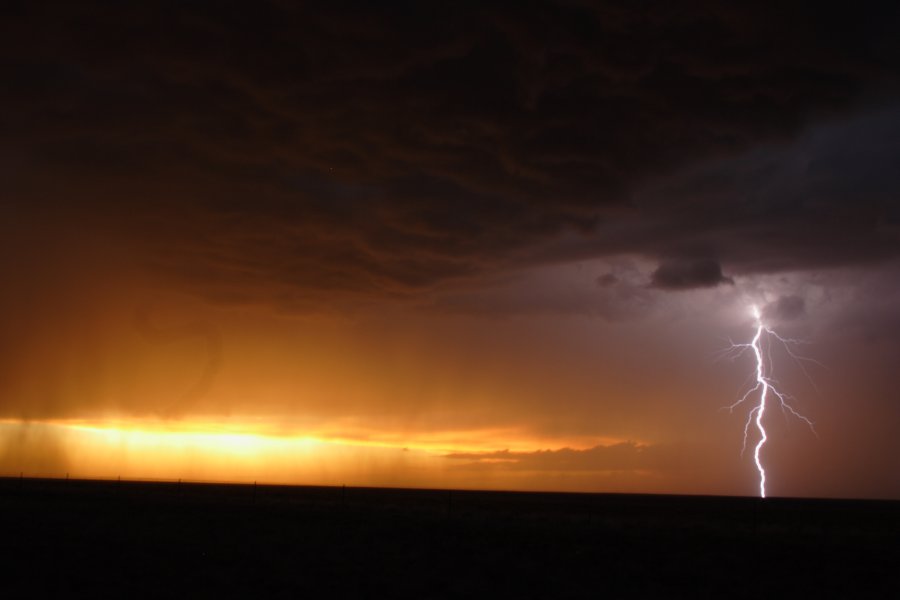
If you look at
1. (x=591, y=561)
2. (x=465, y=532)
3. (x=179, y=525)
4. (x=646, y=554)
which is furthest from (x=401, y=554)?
(x=179, y=525)

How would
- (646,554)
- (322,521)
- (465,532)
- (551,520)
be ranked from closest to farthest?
(646,554) → (465,532) → (322,521) → (551,520)

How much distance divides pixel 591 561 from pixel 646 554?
2.43 meters

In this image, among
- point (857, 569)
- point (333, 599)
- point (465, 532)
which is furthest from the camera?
point (465, 532)

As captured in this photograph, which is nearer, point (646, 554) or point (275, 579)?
point (275, 579)

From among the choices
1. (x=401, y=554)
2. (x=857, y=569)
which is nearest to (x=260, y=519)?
(x=401, y=554)

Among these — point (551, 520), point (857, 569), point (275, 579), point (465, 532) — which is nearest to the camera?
point (275, 579)

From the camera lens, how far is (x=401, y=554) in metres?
26.0

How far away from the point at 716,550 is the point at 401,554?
11.6 meters

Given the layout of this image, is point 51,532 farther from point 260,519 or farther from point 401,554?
point 401,554

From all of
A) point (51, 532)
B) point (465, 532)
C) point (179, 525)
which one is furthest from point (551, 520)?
point (51, 532)

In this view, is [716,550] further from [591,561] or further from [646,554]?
[591,561]

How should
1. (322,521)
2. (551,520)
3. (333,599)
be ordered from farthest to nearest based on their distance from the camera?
(551,520) < (322,521) < (333,599)

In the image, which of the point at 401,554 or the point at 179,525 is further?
the point at 179,525

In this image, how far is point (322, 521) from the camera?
1323 inches
